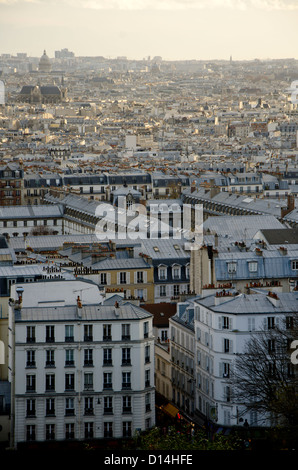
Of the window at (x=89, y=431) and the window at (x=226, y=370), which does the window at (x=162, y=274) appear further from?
the window at (x=89, y=431)

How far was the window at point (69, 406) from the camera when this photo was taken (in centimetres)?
2577

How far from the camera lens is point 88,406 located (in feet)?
84.8

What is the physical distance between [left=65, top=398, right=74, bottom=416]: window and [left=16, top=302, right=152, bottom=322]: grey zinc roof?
1.34 m

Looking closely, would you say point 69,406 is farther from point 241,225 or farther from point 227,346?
point 241,225

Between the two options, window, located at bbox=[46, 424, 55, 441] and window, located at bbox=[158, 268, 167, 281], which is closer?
window, located at bbox=[46, 424, 55, 441]

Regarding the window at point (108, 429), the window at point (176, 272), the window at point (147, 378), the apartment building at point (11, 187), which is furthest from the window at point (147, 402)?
the apartment building at point (11, 187)

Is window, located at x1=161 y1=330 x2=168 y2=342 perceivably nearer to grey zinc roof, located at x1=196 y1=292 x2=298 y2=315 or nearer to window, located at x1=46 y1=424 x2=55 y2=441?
grey zinc roof, located at x1=196 y1=292 x2=298 y2=315

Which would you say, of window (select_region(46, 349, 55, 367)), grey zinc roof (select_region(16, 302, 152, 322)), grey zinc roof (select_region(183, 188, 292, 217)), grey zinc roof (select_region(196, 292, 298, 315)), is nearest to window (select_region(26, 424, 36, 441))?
window (select_region(46, 349, 55, 367))

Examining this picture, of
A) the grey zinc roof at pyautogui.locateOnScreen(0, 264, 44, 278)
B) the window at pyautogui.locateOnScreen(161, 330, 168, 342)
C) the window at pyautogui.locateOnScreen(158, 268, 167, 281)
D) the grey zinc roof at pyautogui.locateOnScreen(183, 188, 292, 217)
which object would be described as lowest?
the grey zinc roof at pyautogui.locateOnScreen(183, 188, 292, 217)

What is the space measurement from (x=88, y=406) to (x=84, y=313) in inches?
61.5

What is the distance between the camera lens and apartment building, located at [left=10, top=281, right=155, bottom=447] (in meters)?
25.7

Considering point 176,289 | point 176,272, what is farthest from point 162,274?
point 176,289

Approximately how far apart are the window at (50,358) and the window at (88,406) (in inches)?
32.2

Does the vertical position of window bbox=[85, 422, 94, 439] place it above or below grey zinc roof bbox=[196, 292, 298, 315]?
below
